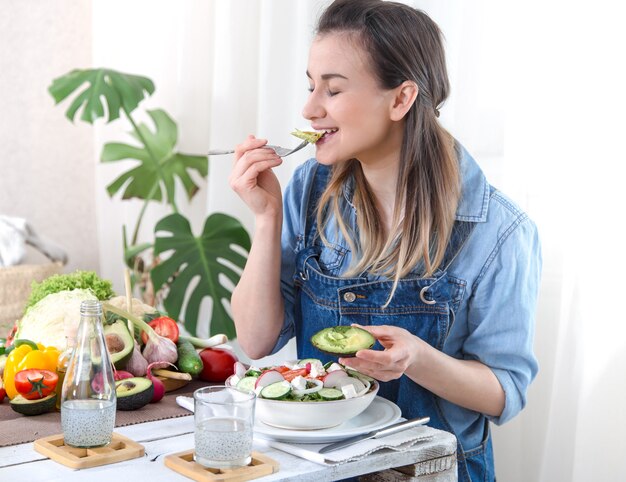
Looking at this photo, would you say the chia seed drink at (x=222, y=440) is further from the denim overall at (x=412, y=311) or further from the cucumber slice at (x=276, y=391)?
the denim overall at (x=412, y=311)

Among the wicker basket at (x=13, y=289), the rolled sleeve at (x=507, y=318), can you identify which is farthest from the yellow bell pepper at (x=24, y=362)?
the wicker basket at (x=13, y=289)

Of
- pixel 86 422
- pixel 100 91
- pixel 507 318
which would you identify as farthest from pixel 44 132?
pixel 86 422

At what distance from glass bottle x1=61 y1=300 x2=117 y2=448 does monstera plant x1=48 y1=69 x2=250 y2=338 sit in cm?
164

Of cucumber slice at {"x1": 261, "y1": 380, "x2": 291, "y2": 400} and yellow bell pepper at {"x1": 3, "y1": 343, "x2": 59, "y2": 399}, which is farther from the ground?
cucumber slice at {"x1": 261, "y1": 380, "x2": 291, "y2": 400}

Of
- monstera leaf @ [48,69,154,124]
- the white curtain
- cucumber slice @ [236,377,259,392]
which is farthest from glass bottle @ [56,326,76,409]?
monstera leaf @ [48,69,154,124]

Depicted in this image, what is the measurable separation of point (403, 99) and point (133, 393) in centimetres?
68

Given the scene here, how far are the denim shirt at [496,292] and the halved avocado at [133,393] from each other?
0.44 m

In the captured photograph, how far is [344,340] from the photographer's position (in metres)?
1.25

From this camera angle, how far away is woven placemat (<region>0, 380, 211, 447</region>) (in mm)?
1234

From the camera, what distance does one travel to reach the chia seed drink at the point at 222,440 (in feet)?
3.58

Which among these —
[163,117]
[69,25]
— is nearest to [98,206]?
[163,117]

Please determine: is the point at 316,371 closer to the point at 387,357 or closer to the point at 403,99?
the point at 387,357

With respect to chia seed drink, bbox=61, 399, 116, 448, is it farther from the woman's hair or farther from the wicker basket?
the wicker basket

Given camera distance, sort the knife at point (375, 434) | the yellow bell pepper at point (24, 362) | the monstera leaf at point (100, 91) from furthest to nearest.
Answer: the monstera leaf at point (100, 91) → the yellow bell pepper at point (24, 362) → the knife at point (375, 434)
